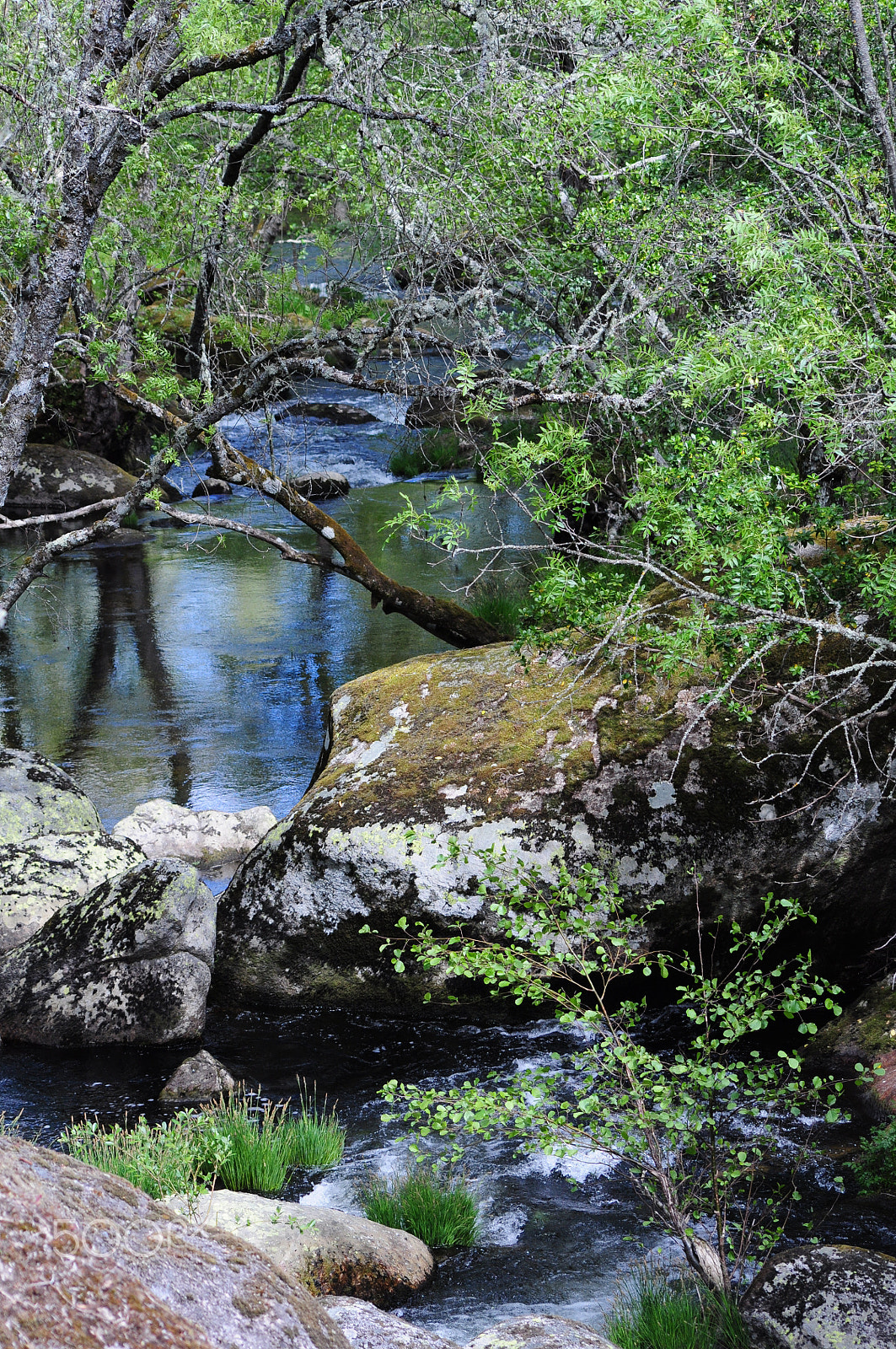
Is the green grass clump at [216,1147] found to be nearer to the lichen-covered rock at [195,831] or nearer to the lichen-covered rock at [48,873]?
the lichen-covered rock at [48,873]

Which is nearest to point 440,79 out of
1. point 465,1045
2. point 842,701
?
point 842,701

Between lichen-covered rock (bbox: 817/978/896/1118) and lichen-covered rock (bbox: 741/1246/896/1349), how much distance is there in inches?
63.4

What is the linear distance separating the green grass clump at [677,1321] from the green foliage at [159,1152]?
5.94 ft

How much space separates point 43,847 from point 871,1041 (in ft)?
18.9

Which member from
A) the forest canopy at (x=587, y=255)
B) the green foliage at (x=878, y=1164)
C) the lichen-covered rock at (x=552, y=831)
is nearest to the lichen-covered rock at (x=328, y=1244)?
the green foliage at (x=878, y=1164)

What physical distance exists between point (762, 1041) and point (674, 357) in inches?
171

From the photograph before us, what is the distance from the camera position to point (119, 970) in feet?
22.2

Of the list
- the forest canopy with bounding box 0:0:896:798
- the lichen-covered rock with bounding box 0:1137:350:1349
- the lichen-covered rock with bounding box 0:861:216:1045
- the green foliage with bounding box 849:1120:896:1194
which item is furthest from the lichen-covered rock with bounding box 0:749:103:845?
the lichen-covered rock with bounding box 0:1137:350:1349

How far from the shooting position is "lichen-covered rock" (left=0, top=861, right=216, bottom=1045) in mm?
6688

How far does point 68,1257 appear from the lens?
196 cm

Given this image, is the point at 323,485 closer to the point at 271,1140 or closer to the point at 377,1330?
the point at 271,1140

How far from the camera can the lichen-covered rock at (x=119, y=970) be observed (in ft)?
21.9

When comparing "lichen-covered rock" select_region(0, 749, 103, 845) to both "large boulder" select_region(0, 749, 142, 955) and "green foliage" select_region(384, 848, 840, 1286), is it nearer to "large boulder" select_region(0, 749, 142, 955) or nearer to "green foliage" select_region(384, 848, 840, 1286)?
"large boulder" select_region(0, 749, 142, 955)

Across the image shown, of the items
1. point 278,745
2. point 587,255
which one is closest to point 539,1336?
point 587,255
